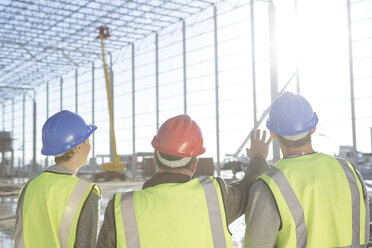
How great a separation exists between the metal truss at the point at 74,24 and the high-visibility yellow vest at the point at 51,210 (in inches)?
989

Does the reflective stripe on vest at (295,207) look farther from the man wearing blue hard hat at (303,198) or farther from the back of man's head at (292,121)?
the back of man's head at (292,121)

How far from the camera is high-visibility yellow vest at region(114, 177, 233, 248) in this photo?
1.98m

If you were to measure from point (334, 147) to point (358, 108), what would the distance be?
8.84 feet

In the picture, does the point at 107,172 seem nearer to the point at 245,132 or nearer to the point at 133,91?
the point at 133,91

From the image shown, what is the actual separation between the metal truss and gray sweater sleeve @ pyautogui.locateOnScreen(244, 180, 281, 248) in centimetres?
2531

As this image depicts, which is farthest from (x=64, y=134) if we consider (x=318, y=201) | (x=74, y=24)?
(x=74, y=24)

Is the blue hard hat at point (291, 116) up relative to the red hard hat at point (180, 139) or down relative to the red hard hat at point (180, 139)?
up

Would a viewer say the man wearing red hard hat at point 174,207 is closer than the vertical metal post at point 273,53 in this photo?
Yes

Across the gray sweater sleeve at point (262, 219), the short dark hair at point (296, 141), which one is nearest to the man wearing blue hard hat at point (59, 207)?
the gray sweater sleeve at point (262, 219)

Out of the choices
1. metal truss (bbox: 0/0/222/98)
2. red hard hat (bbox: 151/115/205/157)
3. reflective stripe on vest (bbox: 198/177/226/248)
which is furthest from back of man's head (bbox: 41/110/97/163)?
metal truss (bbox: 0/0/222/98)

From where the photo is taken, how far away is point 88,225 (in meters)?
2.35

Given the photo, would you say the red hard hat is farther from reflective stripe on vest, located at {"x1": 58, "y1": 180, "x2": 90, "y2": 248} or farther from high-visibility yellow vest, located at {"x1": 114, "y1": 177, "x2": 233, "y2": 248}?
reflective stripe on vest, located at {"x1": 58, "y1": 180, "x2": 90, "y2": 248}

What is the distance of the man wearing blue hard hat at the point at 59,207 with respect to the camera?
7.71 feet

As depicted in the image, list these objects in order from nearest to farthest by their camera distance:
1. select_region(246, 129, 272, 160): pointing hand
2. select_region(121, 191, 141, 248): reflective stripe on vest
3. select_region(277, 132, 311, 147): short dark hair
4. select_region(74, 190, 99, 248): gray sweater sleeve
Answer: select_region(121, 191, 141, 248): reflective stripe on vest
select_region(74, 190, 99, 248): gray sweater sleeve
select_region(277, 132, 311, 147): short dark hair
select_region(246, 129, 272, 160): pointing hand
